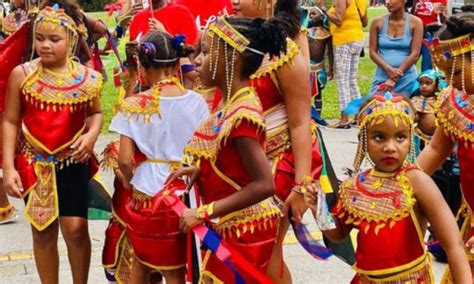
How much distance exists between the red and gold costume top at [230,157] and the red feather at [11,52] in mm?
1754

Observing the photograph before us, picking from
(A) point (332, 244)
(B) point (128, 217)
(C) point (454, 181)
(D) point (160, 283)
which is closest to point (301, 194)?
(A) point (332, 244)

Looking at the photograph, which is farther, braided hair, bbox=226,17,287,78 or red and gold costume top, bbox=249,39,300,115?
red and gold costume top, bbox=249,39,300,115

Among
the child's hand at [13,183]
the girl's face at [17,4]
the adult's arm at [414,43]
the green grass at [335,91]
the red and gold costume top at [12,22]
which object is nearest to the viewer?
the child's hand at [13,183]

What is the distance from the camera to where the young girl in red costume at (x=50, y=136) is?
4.59 m

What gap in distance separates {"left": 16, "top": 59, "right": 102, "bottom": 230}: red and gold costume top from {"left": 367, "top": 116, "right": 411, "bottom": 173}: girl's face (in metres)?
1.88

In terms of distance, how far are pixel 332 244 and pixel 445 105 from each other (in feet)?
3.03

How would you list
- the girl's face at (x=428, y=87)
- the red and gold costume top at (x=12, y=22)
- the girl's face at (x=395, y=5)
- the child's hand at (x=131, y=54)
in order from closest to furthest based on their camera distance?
the child's hand at (x=131, y=54) < the girl's face at (x=428, y=87) < the red and gold costume top at (x=12, y=22) < the girl's face at (x=395, y=5)

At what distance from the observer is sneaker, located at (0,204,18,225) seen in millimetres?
6812

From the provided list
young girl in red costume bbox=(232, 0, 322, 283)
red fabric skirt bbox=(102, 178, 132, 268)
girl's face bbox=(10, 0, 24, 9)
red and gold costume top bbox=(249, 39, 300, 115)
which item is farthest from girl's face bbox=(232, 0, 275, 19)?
girl's face bbox=(10, 0, 24, 9)

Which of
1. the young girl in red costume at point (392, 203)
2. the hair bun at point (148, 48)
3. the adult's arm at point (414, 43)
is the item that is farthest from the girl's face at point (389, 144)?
the adult's arm at point (414, 43)

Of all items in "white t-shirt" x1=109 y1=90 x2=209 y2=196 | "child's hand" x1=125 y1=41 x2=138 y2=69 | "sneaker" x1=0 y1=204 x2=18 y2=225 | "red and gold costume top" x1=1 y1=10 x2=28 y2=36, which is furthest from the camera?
"red and gold costume top" x1=1 y1=10 x2=28 y2=36

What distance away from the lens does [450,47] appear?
3.70 metres

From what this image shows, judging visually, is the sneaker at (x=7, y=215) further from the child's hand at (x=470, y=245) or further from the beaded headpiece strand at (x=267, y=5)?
the child's hand at (x=470, y=245)

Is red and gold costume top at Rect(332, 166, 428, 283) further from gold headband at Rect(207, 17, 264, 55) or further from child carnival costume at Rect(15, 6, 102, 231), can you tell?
child carnival costume at Rect(15, 6, 102, 231)
